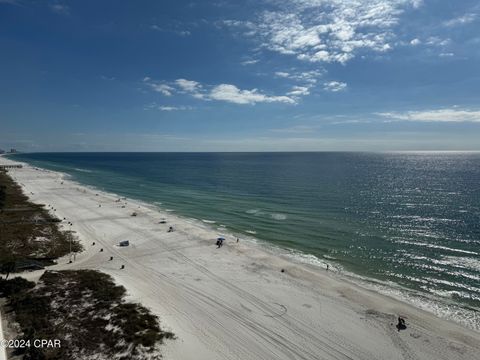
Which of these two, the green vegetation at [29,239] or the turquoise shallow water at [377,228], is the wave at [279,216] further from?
the green vegetation at [29,239]

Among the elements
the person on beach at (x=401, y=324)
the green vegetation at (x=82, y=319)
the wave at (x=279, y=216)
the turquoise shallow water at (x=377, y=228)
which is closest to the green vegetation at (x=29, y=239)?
the green vegetation at (x=82, y=319)

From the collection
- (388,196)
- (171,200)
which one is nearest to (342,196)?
(388,196)

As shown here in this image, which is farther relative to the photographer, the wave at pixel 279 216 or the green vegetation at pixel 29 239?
the wave at pixel 279 216

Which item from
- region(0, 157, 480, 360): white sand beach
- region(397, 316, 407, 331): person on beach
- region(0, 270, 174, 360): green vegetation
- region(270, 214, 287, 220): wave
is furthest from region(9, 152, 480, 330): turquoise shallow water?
region(0, 270, 174, 360): green vegetation

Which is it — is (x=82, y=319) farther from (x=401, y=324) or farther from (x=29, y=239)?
(x=29, y=239)

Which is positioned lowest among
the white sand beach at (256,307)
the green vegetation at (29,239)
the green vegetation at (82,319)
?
the white sand beach at (256,307)
